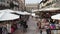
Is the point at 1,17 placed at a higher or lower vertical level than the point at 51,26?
higher

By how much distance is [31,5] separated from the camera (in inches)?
4257

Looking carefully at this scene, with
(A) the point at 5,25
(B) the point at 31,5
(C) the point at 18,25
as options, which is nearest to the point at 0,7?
(C) the point at 18,25

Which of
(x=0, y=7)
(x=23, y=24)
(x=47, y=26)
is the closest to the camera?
(x=47, y=26)

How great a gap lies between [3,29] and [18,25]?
7649 mm

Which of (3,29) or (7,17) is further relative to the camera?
(3,29)

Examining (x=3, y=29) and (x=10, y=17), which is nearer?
(x=10, y=17)

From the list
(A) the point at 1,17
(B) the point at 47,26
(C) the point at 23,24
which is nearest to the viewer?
(A) the point at 1,17

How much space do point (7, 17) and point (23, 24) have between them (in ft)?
27.7

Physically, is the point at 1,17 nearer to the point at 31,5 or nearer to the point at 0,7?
the point at 0,7

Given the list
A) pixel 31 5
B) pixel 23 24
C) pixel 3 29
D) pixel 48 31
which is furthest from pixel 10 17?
pixel 31 5

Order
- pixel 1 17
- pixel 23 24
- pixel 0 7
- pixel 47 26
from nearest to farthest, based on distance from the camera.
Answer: pixel 1 17 < pixel 47 26 < pixel 23 24 < pixel 0 7

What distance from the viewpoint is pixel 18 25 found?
19.5 metres

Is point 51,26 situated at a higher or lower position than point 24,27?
higher

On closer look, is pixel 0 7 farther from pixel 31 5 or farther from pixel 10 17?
pixel 31 5
